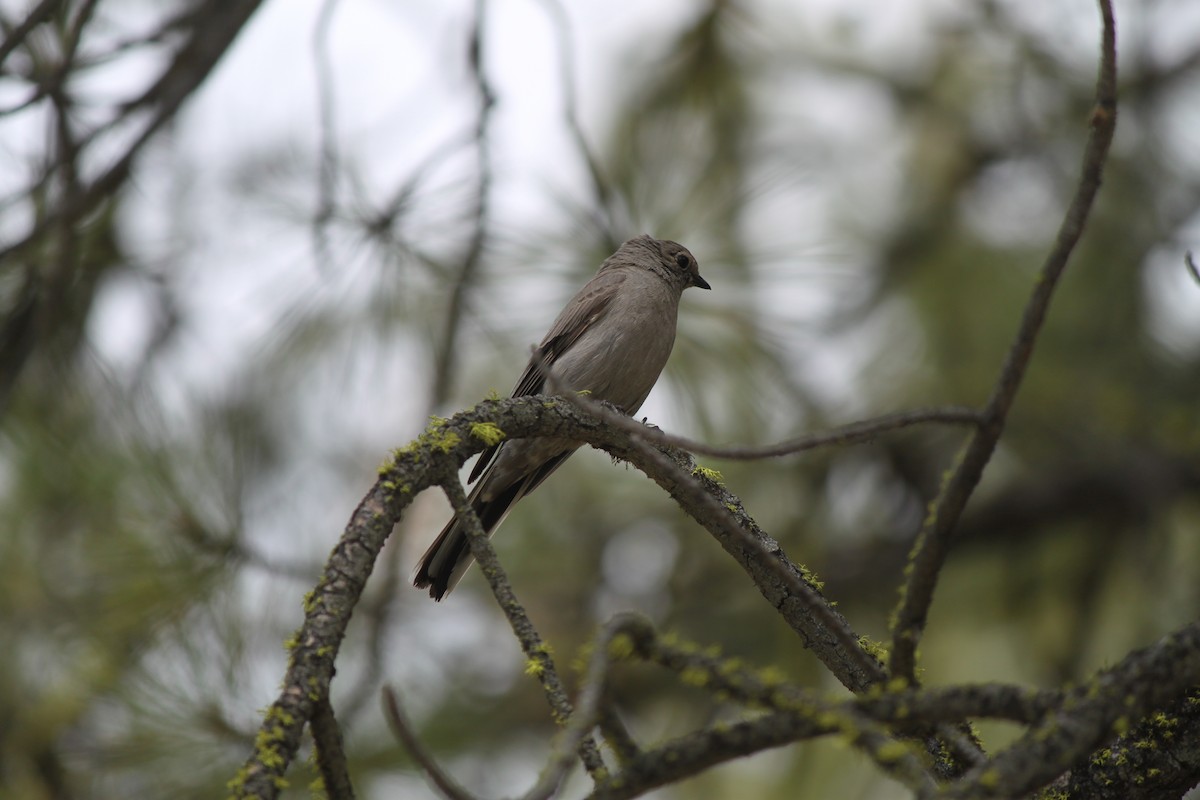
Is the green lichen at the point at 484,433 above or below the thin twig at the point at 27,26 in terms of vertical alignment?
below

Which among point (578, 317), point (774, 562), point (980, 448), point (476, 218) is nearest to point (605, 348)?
point (578, 317)

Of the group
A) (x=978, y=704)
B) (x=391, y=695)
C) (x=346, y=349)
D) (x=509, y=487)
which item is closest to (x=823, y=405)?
(x=509, y=487)

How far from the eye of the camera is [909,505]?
6992 millimetres

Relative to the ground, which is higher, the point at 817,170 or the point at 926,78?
the point at 926,78

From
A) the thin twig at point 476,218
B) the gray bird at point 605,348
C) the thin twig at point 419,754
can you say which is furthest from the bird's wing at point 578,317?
the thin twig at point 419,754

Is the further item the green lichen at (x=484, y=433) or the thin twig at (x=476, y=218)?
the thin twig at (x=476, y=218)

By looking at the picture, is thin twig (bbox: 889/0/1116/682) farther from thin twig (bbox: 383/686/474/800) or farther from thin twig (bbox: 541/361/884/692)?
thin twig (bbox: 383/686/474/800)

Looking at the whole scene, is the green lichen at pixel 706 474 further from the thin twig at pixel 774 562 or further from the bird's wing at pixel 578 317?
the bird's wing at pixel 578 317

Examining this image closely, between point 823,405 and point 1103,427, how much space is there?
169cm

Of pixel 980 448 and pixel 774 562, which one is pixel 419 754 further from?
pixel 980 448

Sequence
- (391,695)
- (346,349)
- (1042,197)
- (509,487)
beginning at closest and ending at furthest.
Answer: (391,695) → (509,487) → (346,349) → (1042,197)

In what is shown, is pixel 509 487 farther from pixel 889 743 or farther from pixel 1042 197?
pixel 1042 197

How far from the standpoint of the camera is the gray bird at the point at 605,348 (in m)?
4.64

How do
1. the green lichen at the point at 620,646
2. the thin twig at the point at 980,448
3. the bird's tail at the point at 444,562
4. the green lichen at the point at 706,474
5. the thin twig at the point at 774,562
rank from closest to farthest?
the green lichen at the point at 620,646 → the thin twig at the point at 980,448 → the thin twig at the point at 774,562 → the green lichen at the point at 706,474 → the bird's tail at the point at 444,562
